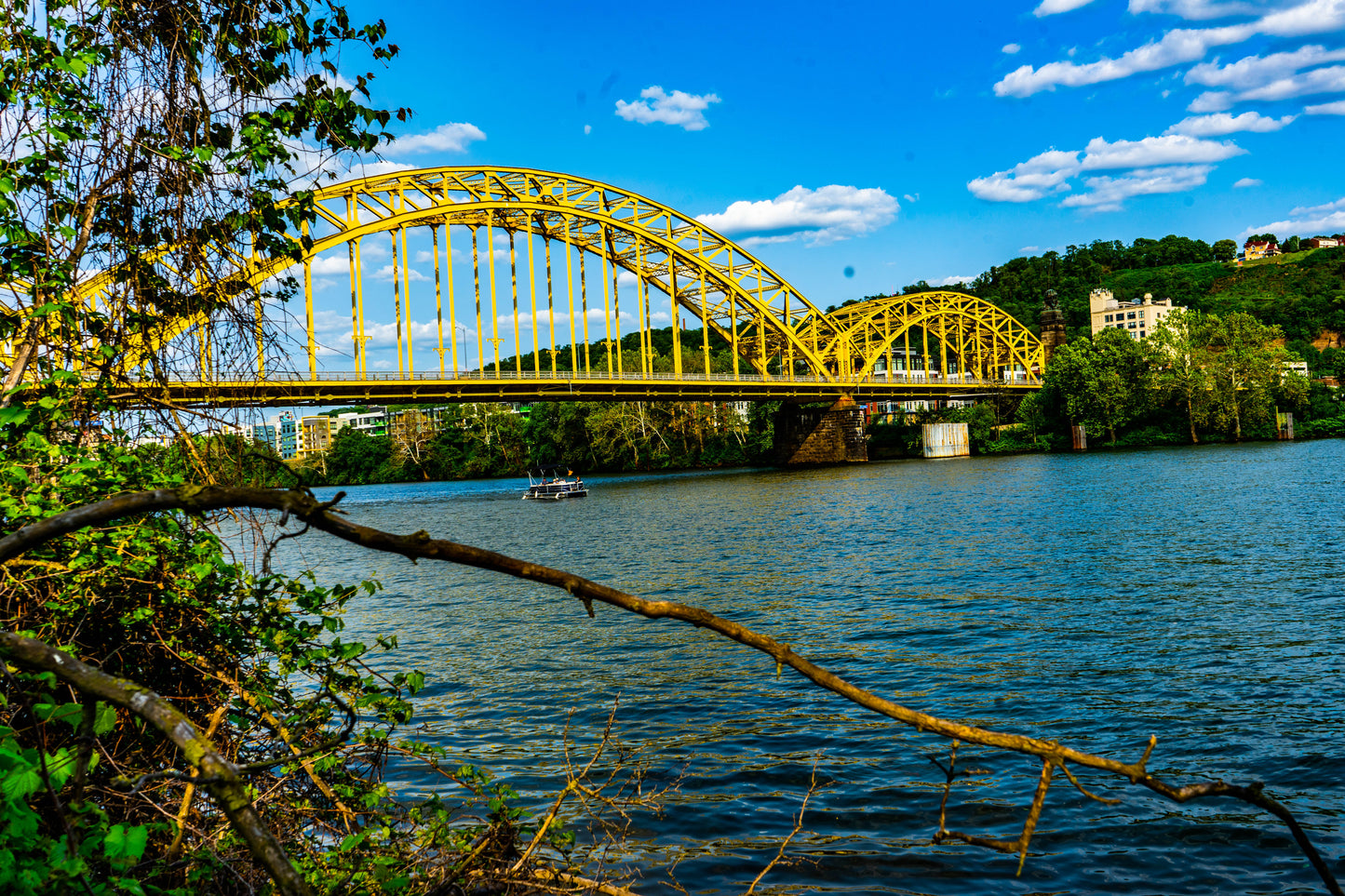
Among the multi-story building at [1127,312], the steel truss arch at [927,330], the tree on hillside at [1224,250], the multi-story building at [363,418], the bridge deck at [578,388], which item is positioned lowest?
the bridge deck at [578,388]

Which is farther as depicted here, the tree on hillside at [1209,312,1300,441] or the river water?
the tree on hillside at [1209,312,1300,441]

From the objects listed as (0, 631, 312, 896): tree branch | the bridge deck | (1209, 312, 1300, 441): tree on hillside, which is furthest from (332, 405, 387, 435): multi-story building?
(0, 631, 312, 896): tree branch

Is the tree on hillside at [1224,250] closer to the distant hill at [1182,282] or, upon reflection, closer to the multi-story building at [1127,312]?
the distant hill at [1182,282]

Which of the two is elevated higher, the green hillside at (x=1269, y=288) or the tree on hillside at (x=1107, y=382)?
the green hillside at (x=1269, y=288)

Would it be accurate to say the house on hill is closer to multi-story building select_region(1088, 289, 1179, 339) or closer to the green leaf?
multi-story building select_region(1088, 289, 1179, 339)

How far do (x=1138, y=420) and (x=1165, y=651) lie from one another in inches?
2776

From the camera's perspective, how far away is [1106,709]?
9109mm

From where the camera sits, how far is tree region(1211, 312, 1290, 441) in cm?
6644

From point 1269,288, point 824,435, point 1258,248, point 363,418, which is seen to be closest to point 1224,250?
point 1258,248

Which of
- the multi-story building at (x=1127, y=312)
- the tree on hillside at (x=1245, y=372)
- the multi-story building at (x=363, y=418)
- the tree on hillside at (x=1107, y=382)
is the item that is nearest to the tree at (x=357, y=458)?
the multi-story building at (x=363, y=418)

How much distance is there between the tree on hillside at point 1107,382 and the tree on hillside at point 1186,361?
1106 millimetres

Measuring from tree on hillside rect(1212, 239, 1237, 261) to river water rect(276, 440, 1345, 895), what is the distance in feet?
575

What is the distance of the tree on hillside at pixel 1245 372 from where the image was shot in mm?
66438

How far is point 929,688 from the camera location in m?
10.2
